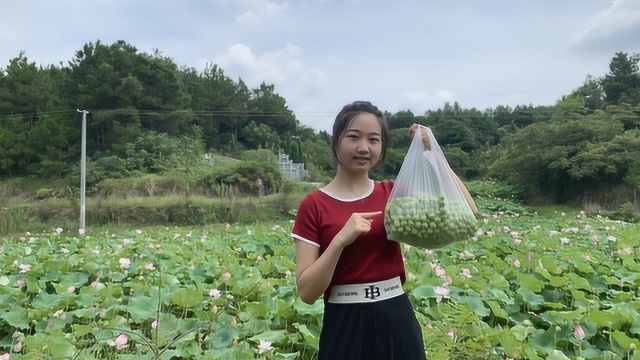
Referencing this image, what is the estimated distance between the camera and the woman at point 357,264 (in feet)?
4.79

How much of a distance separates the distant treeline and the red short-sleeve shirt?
16.2 m

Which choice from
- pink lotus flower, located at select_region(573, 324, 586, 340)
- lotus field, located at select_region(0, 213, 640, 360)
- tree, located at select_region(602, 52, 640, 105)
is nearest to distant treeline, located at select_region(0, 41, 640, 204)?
tree, located at select_region(602, 52, 640, 105)

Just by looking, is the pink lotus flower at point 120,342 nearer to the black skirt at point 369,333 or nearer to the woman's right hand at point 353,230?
the black skirt at point 369,333

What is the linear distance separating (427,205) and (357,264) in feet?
0.83

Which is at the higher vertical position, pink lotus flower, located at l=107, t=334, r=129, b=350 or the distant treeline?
the distant treeline

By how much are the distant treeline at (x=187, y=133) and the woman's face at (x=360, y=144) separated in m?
16.2

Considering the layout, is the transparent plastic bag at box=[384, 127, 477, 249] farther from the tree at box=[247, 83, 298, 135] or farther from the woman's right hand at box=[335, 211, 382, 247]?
the tree at box=[247, 83, 298, 135]

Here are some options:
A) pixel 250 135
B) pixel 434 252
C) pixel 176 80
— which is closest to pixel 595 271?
pixel 434 252

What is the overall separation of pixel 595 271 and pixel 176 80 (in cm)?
2955

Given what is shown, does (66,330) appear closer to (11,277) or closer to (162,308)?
(162,308)

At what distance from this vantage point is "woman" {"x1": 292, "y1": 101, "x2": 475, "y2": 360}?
1.46 meters

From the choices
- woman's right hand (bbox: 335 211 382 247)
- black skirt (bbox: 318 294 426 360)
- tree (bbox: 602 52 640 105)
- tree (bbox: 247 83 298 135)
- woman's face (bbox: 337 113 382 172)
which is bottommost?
black skirt (bbox: 318 294 426 360)

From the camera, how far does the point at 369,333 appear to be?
57.4 inches

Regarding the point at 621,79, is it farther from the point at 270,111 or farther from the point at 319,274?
the point at 319,274
